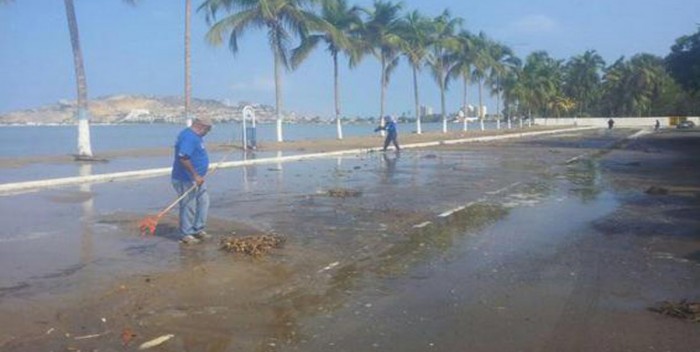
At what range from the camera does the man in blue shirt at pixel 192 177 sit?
8883 mm

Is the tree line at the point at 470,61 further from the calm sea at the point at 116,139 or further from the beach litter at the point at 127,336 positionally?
the beach litter at the point at 127,336

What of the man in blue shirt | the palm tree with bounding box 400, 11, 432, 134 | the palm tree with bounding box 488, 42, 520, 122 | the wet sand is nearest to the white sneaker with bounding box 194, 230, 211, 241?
the man in blue shirt

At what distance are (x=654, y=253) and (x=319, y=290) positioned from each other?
4.23 meters

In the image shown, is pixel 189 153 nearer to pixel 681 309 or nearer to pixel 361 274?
pixel 361 274

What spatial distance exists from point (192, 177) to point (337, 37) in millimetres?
32978

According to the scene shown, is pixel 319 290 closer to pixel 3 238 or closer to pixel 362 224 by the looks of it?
pixel 362 224

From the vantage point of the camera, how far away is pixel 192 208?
9070 mm

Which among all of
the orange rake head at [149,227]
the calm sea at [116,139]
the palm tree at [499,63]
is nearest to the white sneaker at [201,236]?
the orange rake head at [149,227]

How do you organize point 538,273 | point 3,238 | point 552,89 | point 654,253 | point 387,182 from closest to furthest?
point 538,273, point 654,253, point 3,238, point 387,182, point 552,89

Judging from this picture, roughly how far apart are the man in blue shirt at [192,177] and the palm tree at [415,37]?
44225mm

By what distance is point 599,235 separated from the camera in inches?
380

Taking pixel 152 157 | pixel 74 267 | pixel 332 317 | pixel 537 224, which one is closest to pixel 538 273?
pixel 332 317

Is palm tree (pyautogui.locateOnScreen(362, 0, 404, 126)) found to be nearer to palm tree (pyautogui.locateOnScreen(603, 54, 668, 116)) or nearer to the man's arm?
the man's arm

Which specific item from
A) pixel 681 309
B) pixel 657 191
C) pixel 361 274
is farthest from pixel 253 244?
pixel 657 191
